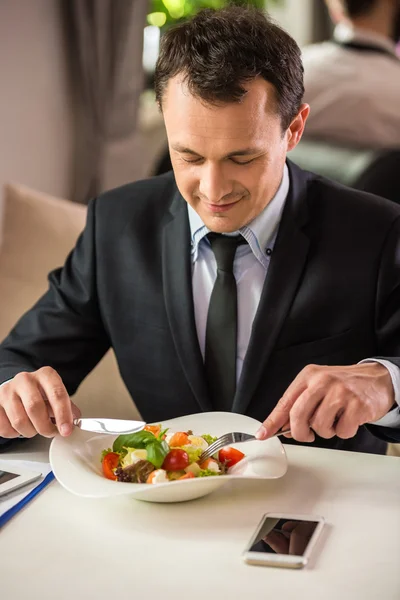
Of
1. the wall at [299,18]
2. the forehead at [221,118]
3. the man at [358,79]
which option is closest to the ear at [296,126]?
the forehead at [221,118]

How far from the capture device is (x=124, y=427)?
137 cm

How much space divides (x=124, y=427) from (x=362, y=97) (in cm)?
222

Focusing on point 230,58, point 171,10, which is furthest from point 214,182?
point 171,10

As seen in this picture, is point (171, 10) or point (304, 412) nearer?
point (304, 412)

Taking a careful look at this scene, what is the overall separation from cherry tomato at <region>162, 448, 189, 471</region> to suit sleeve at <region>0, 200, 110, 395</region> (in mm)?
566

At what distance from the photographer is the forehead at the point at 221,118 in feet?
4.69

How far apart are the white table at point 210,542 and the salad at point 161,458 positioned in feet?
0.13

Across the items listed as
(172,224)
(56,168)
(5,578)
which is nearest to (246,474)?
(5,578)

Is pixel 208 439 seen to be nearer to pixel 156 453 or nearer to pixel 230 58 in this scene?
pixel 156 453

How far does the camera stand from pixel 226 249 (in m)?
1.68

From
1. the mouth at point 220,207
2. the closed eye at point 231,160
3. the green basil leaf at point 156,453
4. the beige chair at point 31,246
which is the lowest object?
the beige chair at point 31,246

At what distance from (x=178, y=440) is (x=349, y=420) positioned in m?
0.25

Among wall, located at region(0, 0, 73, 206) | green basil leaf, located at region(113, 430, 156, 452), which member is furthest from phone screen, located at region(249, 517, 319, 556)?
wall, located at region(0, 0, 73, 206)

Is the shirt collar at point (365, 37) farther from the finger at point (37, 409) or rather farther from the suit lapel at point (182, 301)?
the finger at point (37, 409)
